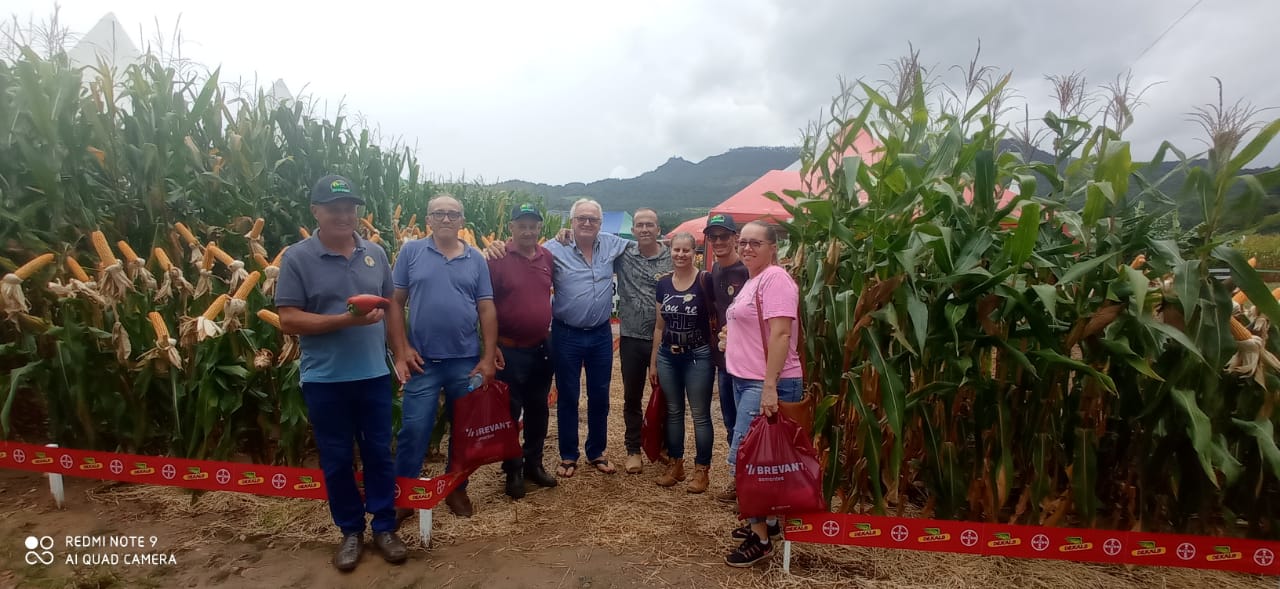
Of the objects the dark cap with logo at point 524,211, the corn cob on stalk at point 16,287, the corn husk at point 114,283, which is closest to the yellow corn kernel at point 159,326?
the corn husk at point 114,283

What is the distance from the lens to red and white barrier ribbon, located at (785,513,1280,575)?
250 centimetres

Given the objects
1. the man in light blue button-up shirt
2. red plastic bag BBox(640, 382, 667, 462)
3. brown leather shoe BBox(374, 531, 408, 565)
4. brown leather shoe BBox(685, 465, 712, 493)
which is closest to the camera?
brown leather shoe BBox(374, 531, 408, 565)

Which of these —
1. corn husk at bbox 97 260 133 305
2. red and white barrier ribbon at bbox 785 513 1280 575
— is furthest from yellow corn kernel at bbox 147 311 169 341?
red and white barrier ribbon at bbox 785 513 1280 575

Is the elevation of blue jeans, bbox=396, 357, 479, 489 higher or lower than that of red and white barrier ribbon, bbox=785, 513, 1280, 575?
higher

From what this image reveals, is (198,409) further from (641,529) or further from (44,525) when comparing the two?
(641,529)

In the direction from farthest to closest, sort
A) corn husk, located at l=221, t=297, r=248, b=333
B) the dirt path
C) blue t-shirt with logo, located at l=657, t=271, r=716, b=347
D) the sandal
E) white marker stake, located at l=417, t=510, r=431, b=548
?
1. the sandal
2. blue t-shirt with logo, located at l=657, t=271, r=716, b=347
3. corn husk, located at l=221, t=297, r=248, b=333
4. white marker stake, located at l=417, t=510, r=431, b=548
5. the dirt path

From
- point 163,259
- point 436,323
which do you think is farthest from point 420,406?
point 163,259

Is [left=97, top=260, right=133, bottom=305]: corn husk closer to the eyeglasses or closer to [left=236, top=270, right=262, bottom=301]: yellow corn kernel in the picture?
[left=236, top=270, right=262, bottom=301]: yellow corn kernel

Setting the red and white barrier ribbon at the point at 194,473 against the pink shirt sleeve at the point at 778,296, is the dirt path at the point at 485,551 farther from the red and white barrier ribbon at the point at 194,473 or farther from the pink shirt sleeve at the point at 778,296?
the pink shirt sleeve at the point at 778,296

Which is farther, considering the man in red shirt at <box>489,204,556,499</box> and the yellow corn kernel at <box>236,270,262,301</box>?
the man in red shirt at <box>489,204,556,499</box>

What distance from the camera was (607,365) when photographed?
12.1ft

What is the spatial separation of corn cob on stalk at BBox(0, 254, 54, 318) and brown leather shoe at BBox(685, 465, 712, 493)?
3.76 metres

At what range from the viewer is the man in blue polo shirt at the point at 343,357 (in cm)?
245

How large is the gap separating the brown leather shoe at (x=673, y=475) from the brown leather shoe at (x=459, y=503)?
3.90 ft
